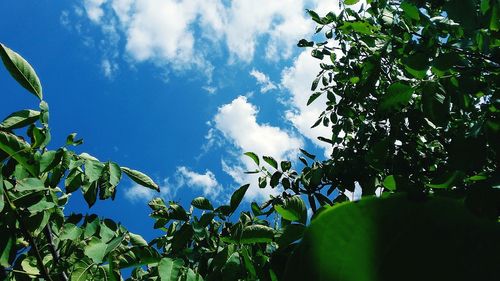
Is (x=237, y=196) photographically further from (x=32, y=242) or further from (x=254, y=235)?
(x=32, y=242)

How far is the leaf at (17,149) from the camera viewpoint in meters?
1.45

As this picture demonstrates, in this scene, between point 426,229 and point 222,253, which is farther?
point 222,253

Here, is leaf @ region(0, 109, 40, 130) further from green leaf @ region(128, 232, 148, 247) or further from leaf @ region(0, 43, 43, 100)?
green leaf @ region(128, 232, 148, 247)

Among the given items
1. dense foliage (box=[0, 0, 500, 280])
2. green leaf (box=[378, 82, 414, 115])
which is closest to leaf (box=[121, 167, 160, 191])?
dense foliage (box=[0, 0, 500, 280])

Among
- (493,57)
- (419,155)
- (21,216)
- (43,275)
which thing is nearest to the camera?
(43,275)

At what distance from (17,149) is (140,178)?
1.93 ft

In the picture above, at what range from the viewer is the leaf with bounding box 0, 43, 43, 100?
1374 mm

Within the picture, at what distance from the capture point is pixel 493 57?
77.4 inches

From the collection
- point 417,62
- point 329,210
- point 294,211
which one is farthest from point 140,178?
point 329,210

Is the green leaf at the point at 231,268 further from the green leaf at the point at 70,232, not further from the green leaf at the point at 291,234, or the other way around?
the green leaf at the point at 70,232

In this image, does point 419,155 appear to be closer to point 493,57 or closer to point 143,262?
point 493,57

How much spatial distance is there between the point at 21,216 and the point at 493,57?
2.25m

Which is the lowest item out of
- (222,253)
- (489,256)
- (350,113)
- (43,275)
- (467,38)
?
(489,256)

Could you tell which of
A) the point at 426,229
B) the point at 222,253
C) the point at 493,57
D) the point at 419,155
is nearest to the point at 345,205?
the point at 426,229
